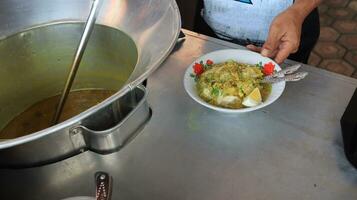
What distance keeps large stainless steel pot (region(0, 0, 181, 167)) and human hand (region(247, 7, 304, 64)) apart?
1.04 ft

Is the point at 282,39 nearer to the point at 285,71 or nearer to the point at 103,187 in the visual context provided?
the point at 285,71

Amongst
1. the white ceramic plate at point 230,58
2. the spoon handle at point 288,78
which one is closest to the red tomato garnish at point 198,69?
the white ceramic plate at point 230,58

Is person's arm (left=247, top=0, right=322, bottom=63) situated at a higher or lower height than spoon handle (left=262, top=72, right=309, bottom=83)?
higher

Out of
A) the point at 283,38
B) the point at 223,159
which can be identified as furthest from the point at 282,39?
the point at 223,159

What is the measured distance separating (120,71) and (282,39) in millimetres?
433

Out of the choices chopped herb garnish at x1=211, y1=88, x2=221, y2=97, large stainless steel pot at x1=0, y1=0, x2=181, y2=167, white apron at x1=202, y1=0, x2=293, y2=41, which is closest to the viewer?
large stainless steel pot at x1=0, y1=0, x2=181, y2=167

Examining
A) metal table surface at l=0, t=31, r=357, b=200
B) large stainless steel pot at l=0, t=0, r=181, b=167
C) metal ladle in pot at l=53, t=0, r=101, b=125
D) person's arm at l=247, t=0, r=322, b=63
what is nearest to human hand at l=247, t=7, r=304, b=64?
person's arm at l=247, t=0, r=322, b=63

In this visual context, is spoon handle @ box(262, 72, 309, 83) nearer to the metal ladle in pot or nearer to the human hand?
the human hand

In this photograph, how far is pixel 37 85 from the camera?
934 millimetres

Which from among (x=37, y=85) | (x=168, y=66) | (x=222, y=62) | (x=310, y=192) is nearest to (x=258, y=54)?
(x=222, y=62)

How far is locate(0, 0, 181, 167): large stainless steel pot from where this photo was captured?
2.27ft

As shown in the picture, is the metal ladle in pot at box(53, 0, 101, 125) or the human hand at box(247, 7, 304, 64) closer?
the metal ladle in pot at box(53, 0, 101, 125)

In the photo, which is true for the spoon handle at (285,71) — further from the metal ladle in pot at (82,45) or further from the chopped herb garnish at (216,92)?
the metal ladle in pot at (82,45)

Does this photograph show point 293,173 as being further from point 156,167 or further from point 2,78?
point 2,78
